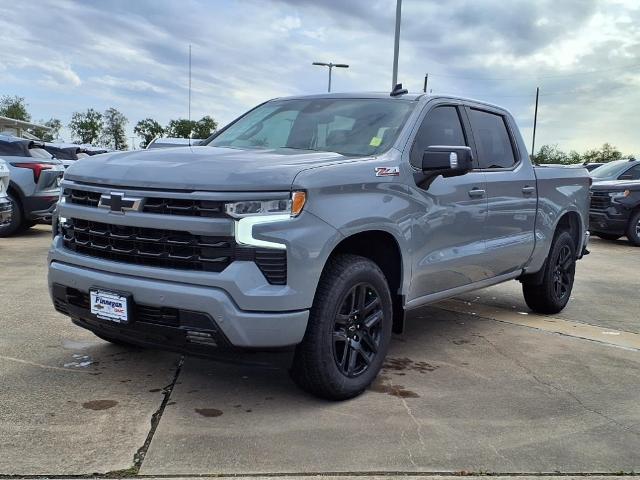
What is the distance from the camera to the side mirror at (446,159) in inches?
162

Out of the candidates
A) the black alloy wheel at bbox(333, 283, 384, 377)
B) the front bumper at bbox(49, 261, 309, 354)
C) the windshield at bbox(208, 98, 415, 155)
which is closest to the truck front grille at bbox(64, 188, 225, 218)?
the front bumper at bbox(49, 261, 309, 354)

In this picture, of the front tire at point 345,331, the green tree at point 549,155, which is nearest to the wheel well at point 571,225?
the front tire at point 345,331

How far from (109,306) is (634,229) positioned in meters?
12.2

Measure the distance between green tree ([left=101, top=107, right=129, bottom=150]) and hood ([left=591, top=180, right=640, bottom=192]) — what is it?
6756cm

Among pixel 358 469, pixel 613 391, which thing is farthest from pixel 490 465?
pixel 613 391

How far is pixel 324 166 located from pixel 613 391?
245cm

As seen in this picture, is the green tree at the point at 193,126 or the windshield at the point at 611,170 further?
the green tree at the point at 193,126

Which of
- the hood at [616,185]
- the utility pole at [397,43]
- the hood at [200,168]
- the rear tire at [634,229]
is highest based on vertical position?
the utility pole at [397,43]

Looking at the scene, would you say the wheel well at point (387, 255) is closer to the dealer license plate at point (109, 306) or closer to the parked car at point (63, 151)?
the dealer license plate at point (109, 306)

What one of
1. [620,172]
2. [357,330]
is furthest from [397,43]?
[357,330]

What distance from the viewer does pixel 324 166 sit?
11.8 ft

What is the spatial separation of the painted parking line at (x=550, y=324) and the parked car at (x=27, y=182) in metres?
6.77

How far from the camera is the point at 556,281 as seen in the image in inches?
253

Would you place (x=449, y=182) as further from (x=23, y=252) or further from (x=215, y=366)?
(x=23, y=252)
